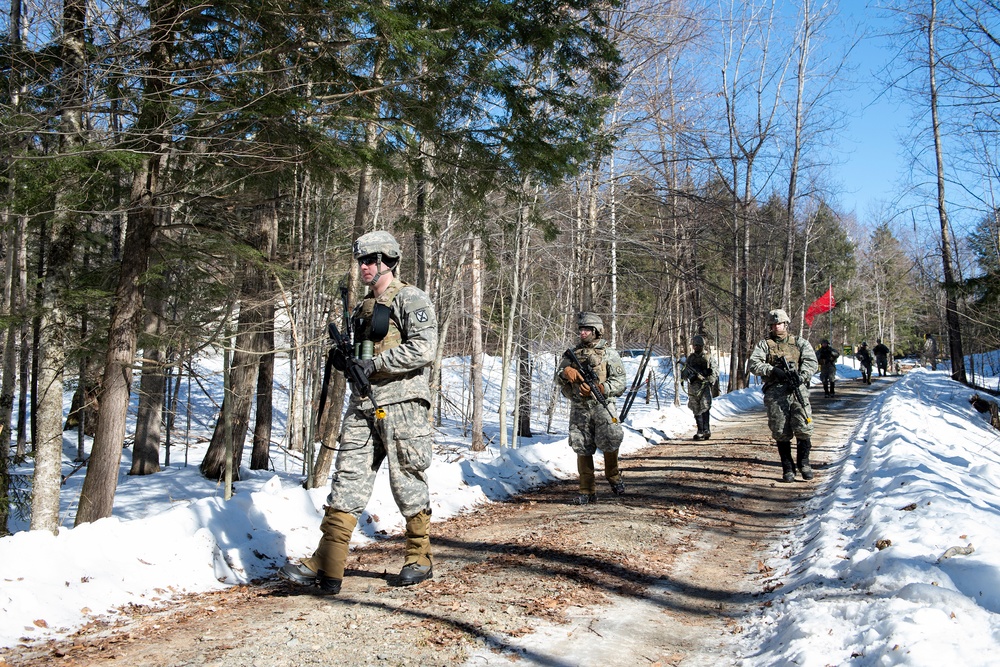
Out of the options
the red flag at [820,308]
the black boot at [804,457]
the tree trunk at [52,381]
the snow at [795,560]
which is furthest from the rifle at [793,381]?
the red flag at [820,308]

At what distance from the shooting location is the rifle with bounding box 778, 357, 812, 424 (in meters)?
9.12

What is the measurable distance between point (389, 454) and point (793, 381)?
21.0ft

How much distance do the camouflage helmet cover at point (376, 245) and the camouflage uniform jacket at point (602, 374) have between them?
12.2 ft

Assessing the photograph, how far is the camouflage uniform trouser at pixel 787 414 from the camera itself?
9078 millimetres

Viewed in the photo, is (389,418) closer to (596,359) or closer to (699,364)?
(596,359)

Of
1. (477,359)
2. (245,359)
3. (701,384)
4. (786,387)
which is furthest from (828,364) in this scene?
(245,359)

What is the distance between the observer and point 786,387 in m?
9.30

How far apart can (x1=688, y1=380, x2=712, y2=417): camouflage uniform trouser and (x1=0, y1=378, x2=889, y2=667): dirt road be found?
6.69m

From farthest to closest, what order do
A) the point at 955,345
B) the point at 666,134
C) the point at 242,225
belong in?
the point at 955,345 → the point at 666,134 → the point at 242,225

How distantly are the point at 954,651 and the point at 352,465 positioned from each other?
339cm

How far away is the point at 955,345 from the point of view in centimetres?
2438

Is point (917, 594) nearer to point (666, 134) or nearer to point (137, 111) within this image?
point (137, 111)

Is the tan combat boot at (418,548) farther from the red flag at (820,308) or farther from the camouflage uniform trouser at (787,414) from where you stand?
the red flag at (820,308)

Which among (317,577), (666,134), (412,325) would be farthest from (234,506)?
(666,134)
